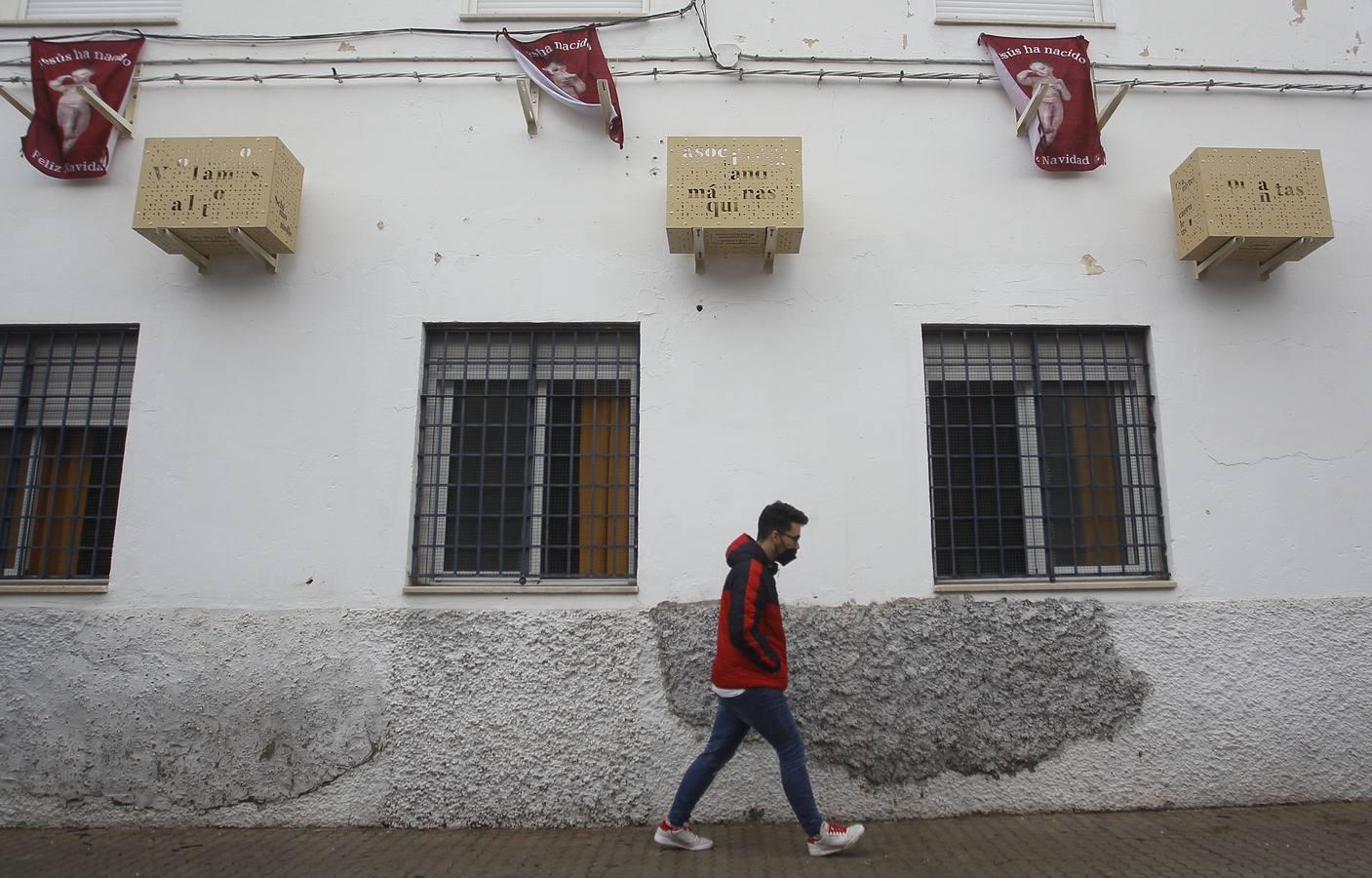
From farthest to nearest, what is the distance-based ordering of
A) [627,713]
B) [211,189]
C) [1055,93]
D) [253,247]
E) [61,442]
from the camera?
[1055,93], [61,442], [253,247], [211,189], [627,713]

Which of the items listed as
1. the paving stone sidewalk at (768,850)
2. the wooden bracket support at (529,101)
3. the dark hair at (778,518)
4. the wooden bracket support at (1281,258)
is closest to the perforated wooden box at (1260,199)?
the wooden bracket support at (1281,258)

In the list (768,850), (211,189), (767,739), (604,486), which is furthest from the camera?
(604,486)

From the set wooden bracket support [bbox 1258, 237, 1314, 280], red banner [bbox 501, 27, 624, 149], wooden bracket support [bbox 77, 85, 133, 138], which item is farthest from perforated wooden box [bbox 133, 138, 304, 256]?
wooden bracket support [bbox 1258, 237, 1314, 280]

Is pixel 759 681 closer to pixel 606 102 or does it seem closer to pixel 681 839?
pixel 681 839

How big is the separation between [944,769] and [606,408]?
2.82 meters

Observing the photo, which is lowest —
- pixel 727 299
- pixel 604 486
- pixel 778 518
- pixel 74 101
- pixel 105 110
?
pixel 778 518

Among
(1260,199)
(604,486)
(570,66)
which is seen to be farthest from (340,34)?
(1260,199)

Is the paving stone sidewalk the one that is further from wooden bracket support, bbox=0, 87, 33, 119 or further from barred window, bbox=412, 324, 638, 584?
wooden bracket support, bbox=0, 87, 33, 119

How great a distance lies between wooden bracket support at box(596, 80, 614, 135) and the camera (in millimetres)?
5141

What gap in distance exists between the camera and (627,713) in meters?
4.72

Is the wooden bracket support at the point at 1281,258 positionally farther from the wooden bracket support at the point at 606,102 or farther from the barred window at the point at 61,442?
the barred window at the point at 61,442

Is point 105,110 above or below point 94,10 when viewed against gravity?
below

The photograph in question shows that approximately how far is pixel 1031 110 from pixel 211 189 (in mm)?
4858

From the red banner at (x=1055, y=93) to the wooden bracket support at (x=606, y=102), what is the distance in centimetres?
242
